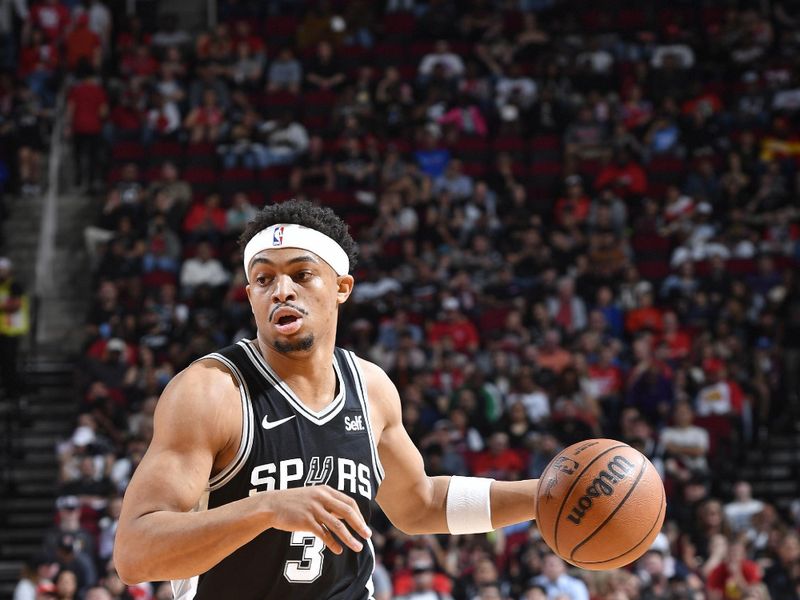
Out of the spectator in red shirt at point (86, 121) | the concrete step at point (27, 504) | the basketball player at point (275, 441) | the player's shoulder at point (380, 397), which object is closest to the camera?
the basketball player at point (275, 441)

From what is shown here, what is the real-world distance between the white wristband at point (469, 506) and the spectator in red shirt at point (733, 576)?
6925 millimetres

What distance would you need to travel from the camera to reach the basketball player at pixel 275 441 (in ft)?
12.0

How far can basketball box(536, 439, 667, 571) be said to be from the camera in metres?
4.28

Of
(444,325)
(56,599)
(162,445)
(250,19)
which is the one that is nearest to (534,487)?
(162,445)

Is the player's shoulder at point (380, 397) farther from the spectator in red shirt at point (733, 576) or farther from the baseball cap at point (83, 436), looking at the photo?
the baseball cap at point (83, 436)

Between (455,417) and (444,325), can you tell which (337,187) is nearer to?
(444,325)

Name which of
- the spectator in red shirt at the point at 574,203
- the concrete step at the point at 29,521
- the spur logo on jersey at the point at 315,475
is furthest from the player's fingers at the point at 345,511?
the spectator in red shirt at the point at 574,203

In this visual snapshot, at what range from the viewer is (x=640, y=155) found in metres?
16.4

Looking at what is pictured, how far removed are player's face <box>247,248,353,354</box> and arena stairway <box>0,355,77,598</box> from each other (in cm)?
903

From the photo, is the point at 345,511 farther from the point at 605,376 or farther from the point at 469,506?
the point at 605,376

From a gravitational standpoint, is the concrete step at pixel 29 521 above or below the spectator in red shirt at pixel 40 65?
below

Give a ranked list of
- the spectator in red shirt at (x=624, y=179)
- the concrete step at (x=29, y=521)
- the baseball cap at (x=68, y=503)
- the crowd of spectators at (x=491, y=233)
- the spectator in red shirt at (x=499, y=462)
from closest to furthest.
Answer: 1. the baseball cap at (x=68, y=503)
2. the crowd of spectators at (x=491, y=233)
3. the spectator in red shirt at (x=499, y=462)
4. the concrete step at (x=29, y=521)
5. the spectator in red shirt at (x=624, y=179)

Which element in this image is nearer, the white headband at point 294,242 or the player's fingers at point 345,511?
the player's fingers at point 345,511

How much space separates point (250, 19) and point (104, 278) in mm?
5840
